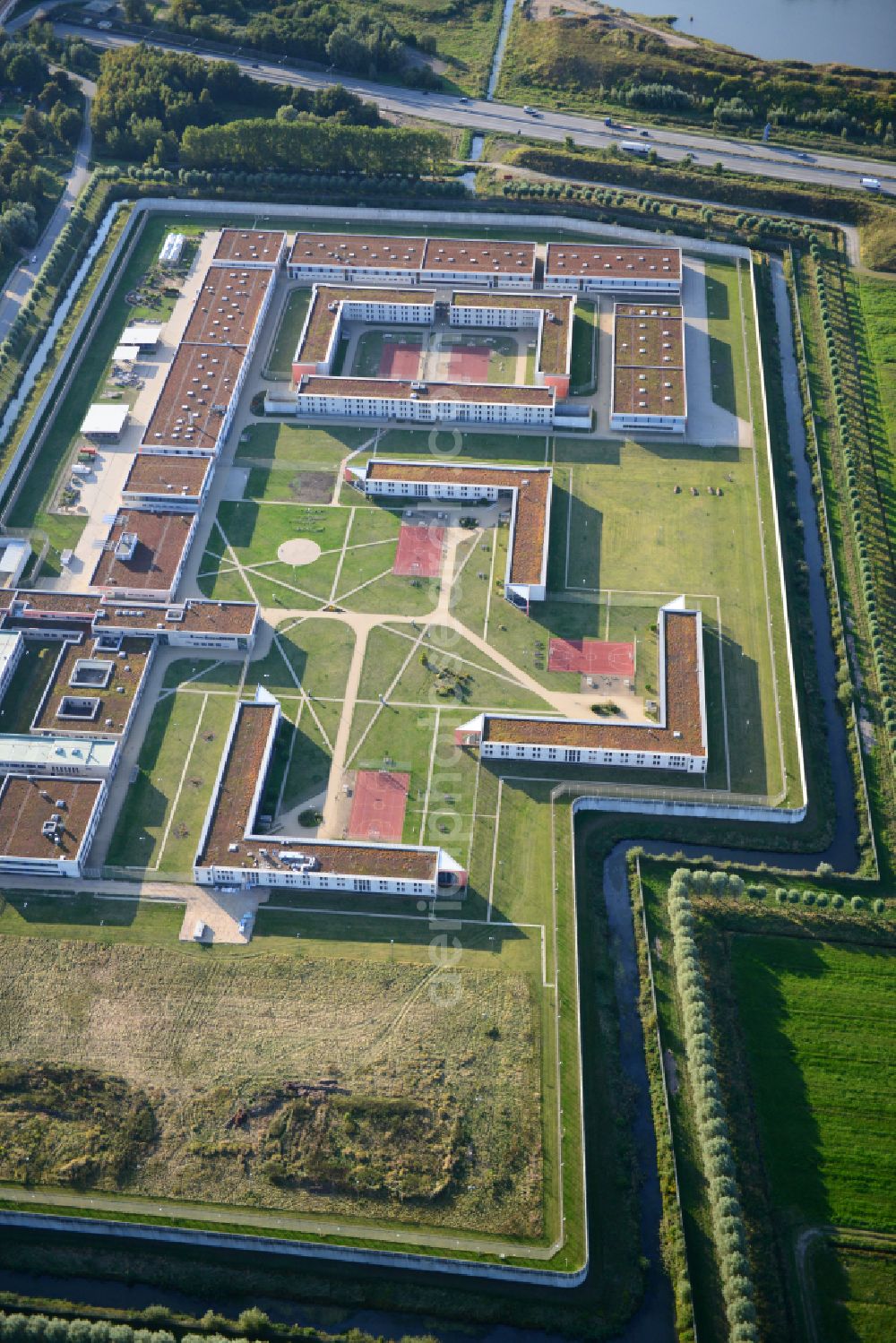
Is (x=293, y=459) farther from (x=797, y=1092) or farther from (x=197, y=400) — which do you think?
(x=797, y=1092)

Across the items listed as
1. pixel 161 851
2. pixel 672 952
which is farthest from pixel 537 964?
pixel 161 851

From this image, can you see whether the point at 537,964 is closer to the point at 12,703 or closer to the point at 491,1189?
the point at 491,1189


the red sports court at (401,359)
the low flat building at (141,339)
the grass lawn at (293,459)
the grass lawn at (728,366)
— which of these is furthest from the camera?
the low flat building at (141,339)

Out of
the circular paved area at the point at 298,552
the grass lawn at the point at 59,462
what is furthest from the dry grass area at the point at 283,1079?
the grass lawn at the point at 59,462

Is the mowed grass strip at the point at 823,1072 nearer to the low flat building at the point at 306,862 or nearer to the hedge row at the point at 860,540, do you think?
the hedge row at the point at 860,540

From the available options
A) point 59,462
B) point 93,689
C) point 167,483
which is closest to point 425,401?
point 167,483

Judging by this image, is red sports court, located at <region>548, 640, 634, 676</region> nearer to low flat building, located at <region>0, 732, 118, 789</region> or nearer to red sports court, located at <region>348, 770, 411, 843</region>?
red sports court, located at <region>348, 770, 411, 843</region>

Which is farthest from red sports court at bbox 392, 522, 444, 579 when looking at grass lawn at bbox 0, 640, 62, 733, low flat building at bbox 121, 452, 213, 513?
grass lawn at bbox 0, 640, 62, 733
